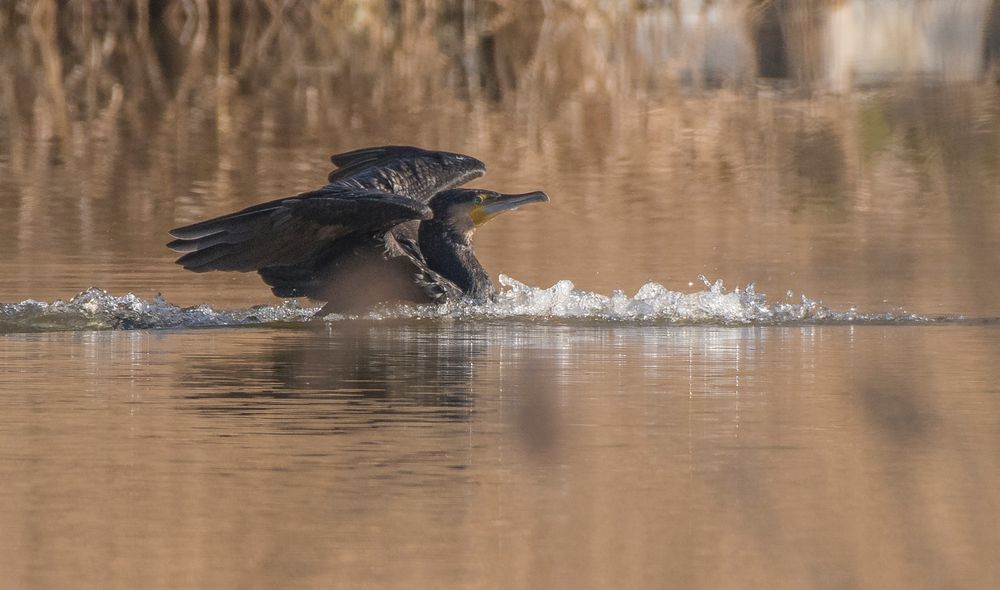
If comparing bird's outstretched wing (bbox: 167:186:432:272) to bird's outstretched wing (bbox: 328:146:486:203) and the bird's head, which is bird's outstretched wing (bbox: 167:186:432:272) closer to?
bird's outstretched wing (bbox: 328:146:486:203)

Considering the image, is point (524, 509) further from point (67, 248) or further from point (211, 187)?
point (211, 187)

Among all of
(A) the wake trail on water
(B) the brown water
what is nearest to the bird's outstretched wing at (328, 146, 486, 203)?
(B) the brown water

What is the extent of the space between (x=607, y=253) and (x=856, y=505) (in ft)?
22.7

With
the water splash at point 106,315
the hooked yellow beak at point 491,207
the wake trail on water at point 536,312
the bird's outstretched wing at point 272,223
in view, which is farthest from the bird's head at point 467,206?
the bird's outstretched wing at point 272,223

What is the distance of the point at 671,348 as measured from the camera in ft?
32.9

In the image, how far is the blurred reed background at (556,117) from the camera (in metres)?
14.3

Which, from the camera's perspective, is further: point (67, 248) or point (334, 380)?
point (67, 248)

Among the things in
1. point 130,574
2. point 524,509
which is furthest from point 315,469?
point 130,574

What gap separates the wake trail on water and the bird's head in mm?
662

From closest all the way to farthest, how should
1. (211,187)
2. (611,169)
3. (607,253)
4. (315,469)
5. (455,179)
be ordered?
(315,469) → (455,179) → (607,253) → (211,187) → (611,169)

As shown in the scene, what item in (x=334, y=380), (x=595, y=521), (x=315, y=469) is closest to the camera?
(x=595, y=521)

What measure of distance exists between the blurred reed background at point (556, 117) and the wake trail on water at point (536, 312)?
0.73m

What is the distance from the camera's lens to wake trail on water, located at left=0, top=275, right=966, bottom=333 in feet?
35.2

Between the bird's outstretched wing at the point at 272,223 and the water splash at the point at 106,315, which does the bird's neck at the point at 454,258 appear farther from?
the bird's outstretched wing at the point at 272,223
